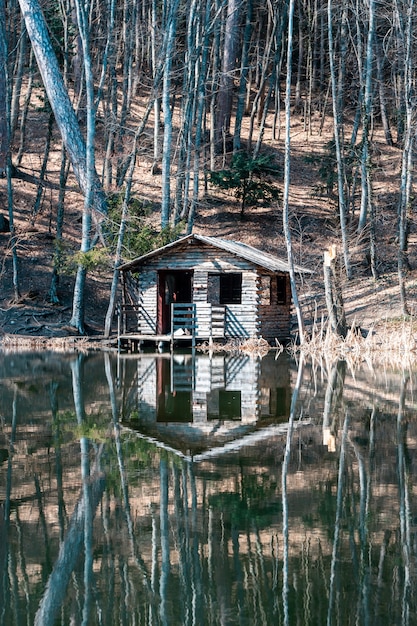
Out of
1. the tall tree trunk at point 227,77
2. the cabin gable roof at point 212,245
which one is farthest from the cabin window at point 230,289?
the tall tree trunk at point 227,77

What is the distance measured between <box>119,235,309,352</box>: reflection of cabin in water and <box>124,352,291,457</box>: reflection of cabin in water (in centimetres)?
669

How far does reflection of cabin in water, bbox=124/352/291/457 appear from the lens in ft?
33.8

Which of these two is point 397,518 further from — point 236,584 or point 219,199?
point 219,199

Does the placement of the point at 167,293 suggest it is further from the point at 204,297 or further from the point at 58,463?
the point at 58,463

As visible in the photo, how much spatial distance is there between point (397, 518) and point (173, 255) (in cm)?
2246

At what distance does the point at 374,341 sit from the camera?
75.6ft

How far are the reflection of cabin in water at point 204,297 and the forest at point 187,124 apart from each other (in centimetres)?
123

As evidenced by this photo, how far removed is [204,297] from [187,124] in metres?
9.21

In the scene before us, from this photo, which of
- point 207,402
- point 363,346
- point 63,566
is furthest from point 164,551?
point 363,346

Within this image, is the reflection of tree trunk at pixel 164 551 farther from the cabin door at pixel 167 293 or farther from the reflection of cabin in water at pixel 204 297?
the cabin door at pixel 167 293

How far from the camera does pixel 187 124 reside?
34.4 meters

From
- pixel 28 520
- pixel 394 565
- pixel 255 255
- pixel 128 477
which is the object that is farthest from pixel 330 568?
pixel 255 255

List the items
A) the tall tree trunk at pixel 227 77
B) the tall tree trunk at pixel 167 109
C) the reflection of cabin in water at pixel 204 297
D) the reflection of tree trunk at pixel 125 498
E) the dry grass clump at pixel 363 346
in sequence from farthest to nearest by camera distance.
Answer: the tall tree trunk at pixel 227 77
the tall tree trunk at pixel 167 109
the reflection of cabin in water at pixel 204 297
the dry grass clump at pixel 363 346
the reflection of tree trunk at pixel 125 498

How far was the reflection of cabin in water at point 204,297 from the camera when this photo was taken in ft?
90.2
